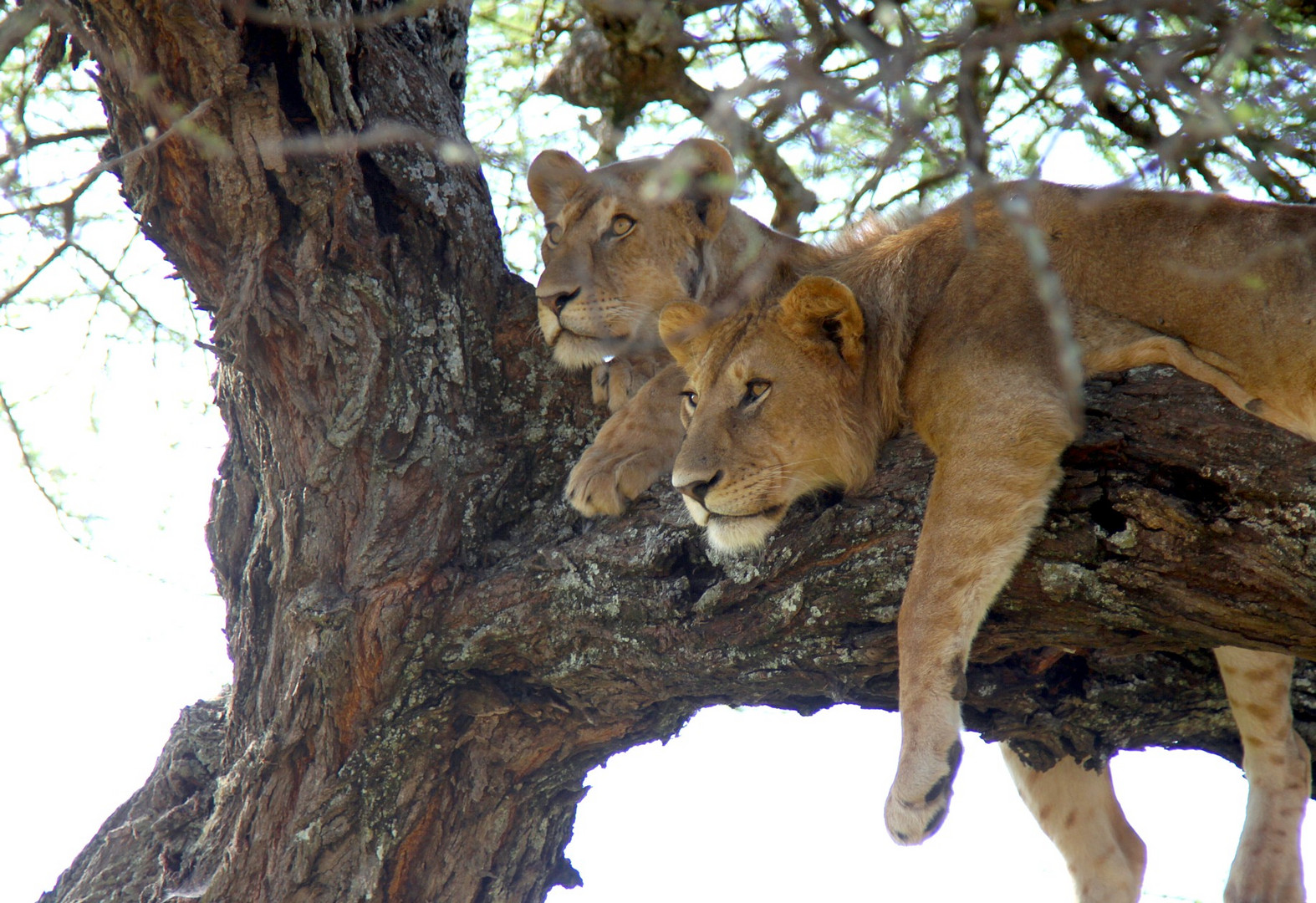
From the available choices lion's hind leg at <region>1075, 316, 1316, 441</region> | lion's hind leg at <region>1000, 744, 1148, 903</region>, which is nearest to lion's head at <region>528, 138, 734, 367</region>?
lion's hind leg at <region>1075, 316, 1316, 441</region>

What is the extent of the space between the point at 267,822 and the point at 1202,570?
268 centimetres

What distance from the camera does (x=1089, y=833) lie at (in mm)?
4234

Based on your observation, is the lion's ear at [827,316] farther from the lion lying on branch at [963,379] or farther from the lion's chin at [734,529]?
the lion's chin at [734,529]

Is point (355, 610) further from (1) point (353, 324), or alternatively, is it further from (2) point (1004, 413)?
(2) point (1004, 413)

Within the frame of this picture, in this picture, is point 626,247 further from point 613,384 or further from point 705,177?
point 613,384

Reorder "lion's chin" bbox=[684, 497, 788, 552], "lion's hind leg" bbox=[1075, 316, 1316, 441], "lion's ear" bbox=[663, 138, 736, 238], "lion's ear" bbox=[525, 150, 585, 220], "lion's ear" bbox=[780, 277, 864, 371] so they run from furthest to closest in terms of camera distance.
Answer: "lion's ear" bbox=[525, 150, 585, 220] < "lion's ear" bbox=[663, 138, 736, 238] < "lion's ear" bbox=[780, 277, 864, 371] < "lion's chin" bbox=[684, 497, 788, 552] < "lion's hind leg" bbox=[1075, 316, 1316, 441]

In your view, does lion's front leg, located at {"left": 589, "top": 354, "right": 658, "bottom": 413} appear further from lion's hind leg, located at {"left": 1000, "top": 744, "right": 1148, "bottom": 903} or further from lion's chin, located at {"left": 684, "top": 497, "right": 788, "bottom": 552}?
lion's hind leg, located at {"left": 1000, "top": 744, "right": 1148, "bottom": 903}

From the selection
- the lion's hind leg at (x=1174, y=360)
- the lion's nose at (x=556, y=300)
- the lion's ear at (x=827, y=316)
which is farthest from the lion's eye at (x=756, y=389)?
the lion's hind leg at (x=1174, y=360)

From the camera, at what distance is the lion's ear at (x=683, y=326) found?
3684 mm

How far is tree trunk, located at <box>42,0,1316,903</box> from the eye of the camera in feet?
10.4

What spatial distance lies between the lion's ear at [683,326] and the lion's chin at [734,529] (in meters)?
0.68

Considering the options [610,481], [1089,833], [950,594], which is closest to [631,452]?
[610,481]

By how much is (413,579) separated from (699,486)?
94 cm

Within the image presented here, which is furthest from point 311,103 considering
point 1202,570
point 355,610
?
point 1202,570
